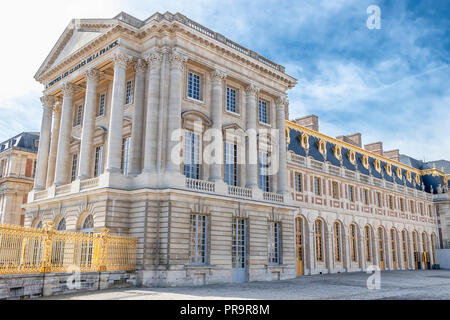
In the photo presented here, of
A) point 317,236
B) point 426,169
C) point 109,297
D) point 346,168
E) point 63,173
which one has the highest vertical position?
point 426,169

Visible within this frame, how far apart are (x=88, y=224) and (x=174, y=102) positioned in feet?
27.7

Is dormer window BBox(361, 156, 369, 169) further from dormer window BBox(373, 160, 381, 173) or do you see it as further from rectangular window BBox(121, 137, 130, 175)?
rectangular window BBox(121, 137, 130, 175)

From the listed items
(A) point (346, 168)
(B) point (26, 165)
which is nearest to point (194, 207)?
(A) point (346, 168)

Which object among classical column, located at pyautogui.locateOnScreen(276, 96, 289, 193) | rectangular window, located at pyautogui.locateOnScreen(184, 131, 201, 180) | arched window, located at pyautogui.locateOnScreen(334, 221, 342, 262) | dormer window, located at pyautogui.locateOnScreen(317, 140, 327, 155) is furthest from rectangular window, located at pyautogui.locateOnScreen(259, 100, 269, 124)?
arched window, located at pyautogui.locateOnScreen(334, 221, 342, 262)

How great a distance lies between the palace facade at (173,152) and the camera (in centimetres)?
2234

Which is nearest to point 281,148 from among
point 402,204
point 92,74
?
point 92,74

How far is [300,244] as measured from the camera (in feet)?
112

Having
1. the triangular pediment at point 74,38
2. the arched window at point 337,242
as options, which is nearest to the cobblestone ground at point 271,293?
the triangular pediment at point 74,38

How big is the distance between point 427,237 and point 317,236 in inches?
921

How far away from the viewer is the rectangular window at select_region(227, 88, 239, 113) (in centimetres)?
2798

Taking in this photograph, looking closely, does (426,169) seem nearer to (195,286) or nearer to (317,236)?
(317,236)

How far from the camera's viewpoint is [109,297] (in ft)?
51.4

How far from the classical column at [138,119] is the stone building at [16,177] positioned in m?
28.3

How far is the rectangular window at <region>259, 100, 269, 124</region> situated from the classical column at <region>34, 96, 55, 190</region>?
15344mm
